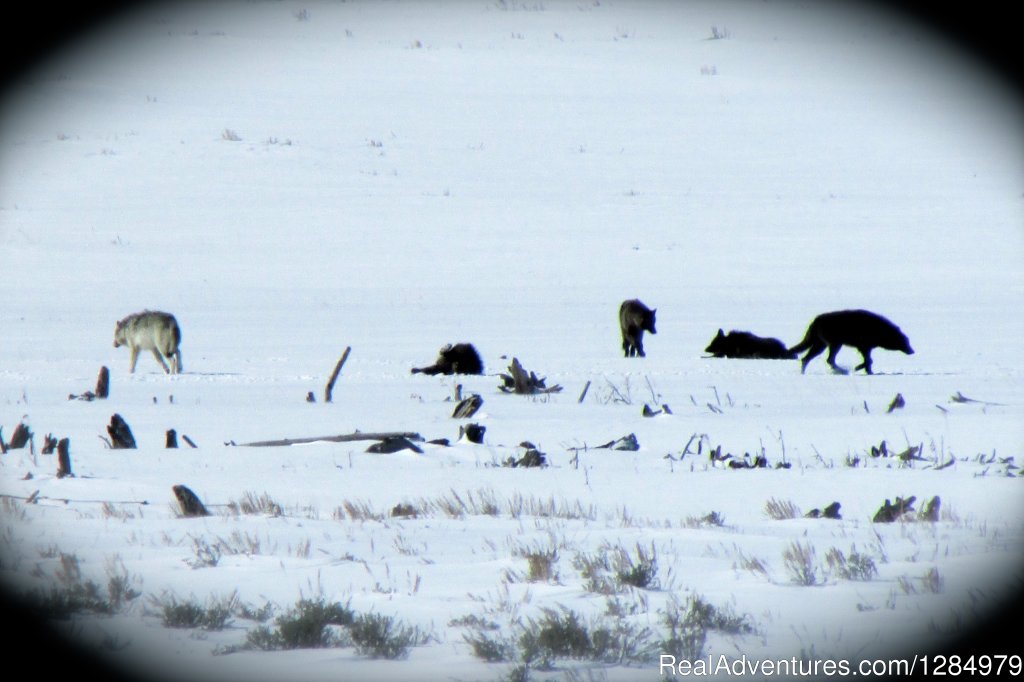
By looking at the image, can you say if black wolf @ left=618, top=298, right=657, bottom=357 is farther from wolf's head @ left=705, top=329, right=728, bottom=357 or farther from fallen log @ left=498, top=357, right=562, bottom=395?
fallen log @ left=498, top=357, right=562, bottom=395

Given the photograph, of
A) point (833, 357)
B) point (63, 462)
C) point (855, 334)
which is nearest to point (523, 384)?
point (855, 334)

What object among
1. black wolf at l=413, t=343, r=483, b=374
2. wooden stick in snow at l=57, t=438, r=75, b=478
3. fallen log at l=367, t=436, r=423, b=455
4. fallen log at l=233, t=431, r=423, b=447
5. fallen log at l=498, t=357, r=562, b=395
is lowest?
wooden stick in snow at l=57, t=438, r=75, b=478

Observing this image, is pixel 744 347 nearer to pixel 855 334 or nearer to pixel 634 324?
pixel 634 324

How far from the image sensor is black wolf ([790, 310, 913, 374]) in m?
17.0

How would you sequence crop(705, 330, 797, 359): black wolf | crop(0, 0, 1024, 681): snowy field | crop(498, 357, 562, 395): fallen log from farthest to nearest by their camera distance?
crop(705, 330, 797, 359): black wolf, crop(498, 357, 562, 395): fallen log, crop(0, 0, 1024, 681): snowy field

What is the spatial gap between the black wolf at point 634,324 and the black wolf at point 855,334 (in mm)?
2823

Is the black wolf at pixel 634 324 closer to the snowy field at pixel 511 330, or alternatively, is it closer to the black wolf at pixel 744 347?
the snowy field at pixel 511 330

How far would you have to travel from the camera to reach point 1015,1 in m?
10.4

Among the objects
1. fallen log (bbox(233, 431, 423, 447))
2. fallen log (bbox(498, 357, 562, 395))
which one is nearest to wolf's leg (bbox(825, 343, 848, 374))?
fallen log (bbox(498, 357, 562, 395))

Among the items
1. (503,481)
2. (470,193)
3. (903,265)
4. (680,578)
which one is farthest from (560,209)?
(680,578)

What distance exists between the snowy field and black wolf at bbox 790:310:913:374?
1.70 ft

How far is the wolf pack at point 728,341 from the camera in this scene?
650 inches

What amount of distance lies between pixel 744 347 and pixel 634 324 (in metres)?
1.79

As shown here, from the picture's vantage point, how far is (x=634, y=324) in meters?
19.4
